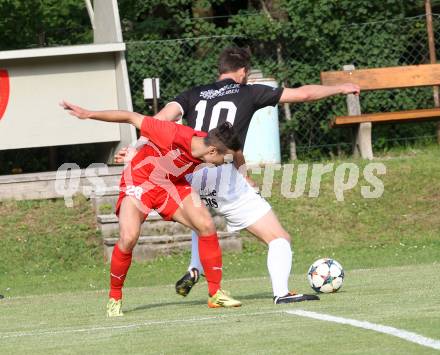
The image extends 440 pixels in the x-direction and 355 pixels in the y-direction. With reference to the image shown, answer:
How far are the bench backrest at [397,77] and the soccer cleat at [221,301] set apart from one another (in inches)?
362

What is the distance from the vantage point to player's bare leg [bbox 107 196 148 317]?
875 centimetres

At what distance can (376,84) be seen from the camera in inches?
690

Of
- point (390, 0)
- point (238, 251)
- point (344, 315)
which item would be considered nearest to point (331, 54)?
point (390, 0)

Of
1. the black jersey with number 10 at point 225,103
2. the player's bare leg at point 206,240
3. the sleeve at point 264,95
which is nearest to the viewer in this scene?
the player's bare leg at point 206,240

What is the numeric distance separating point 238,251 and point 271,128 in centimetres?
336

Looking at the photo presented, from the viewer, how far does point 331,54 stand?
19.2 meters

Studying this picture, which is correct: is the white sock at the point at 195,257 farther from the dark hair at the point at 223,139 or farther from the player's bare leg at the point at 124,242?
the dark hair at the point at 223,139

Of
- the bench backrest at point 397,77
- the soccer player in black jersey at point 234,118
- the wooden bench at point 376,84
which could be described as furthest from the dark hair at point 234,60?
the bench backrest at point 397,77

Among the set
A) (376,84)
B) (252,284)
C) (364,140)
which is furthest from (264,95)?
(376,84)

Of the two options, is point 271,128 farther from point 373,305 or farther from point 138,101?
point 373,305

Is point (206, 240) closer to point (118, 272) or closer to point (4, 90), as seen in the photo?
point (118, 272)

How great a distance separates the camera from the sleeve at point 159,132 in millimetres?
8586

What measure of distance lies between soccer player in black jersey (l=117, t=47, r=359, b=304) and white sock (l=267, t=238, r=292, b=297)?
0.01 meters

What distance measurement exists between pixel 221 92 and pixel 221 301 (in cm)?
174
